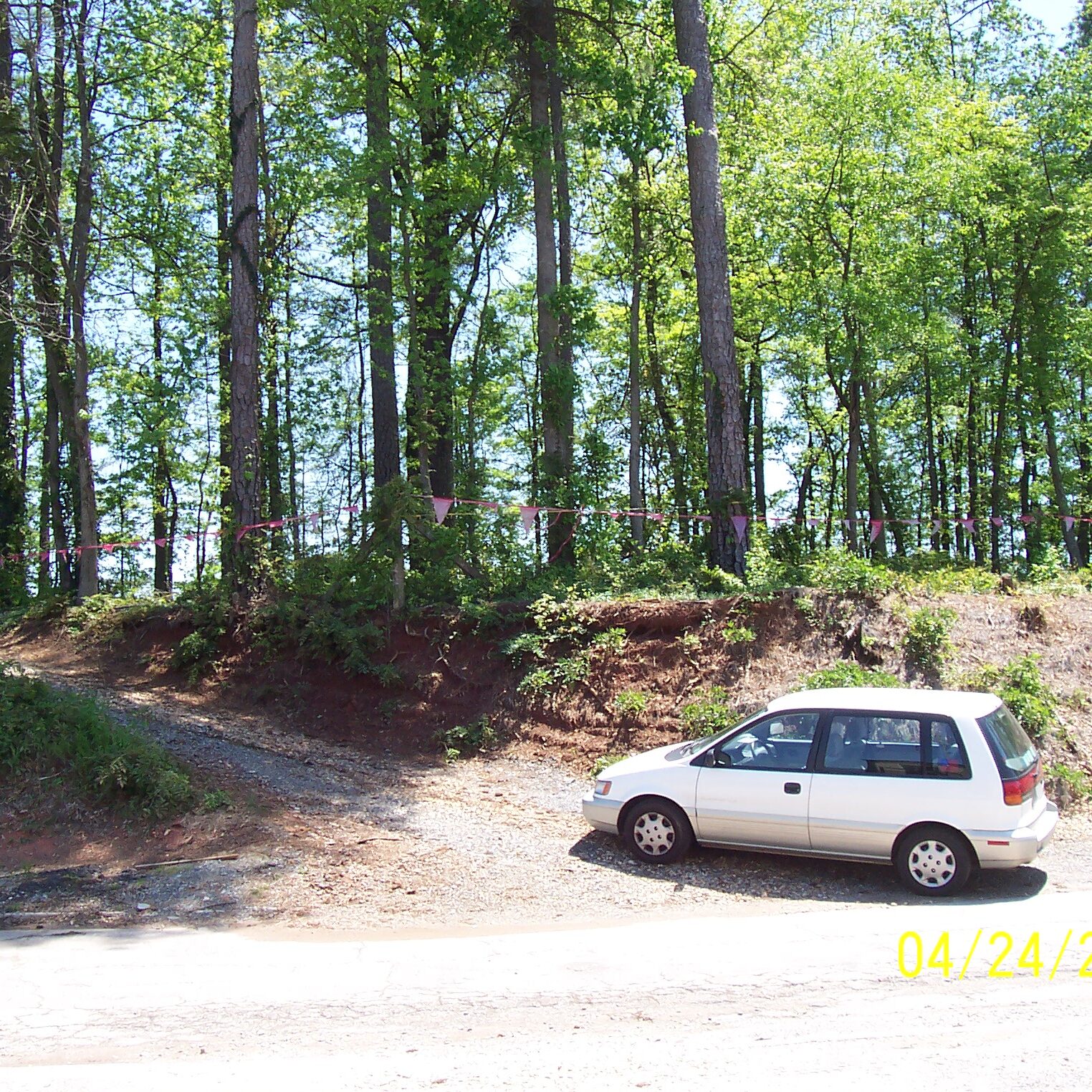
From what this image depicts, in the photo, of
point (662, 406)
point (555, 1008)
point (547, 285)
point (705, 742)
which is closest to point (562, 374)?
point (547, 285)

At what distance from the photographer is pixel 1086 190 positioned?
23047mm

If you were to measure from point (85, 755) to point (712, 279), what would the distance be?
1143cm

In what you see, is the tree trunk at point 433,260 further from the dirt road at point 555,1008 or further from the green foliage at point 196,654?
the dirt road at point 555,1008

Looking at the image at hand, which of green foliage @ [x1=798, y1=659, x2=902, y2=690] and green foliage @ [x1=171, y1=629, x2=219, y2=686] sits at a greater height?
green foliage @ [x1=171, y1=629, x2=219, y2=686]

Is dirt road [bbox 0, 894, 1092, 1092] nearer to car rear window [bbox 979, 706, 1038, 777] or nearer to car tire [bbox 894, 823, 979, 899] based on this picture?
car tire [bbox 894, 823, 979, 899]

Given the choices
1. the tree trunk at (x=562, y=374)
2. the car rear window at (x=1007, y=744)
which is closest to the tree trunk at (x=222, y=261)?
Answer: the tree trunk at (x=562, y=374)

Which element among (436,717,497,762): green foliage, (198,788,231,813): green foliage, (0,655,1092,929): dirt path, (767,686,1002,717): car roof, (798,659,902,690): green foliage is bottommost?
(0,655,1092,929): dirt path

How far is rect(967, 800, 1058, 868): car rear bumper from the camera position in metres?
7.66

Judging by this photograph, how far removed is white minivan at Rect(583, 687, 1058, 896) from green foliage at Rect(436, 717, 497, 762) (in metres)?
3.90

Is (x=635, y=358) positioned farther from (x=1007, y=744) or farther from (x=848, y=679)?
(x=1007, y=744)

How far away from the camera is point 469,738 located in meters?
12.8

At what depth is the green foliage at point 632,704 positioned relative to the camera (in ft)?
41.3

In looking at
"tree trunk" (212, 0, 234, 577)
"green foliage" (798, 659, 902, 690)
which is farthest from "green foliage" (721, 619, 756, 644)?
"tree trunk" (212, 0, 234, 577)

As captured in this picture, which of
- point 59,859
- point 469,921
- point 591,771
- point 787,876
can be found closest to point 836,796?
point 787,876
